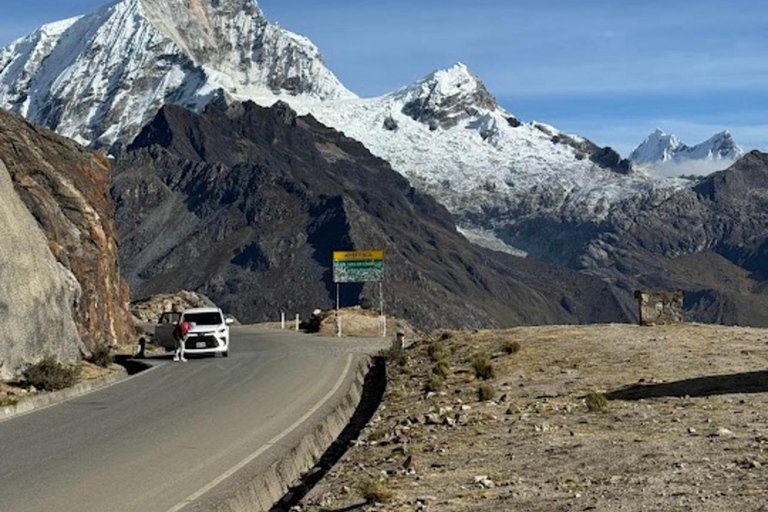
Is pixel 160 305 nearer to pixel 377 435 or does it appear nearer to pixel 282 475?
pixel 377 435

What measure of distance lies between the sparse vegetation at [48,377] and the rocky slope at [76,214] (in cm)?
903

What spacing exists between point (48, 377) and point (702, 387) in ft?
46.1

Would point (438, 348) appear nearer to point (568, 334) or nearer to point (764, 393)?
point (568, 334)

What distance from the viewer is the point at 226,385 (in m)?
28.9

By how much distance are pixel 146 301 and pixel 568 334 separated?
7397 cm

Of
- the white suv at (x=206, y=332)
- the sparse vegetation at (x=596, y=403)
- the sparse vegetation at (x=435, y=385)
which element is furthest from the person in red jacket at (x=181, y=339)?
the sparse vegetation at (x=596, y=403)

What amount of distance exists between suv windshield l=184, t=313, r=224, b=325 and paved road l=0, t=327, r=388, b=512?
21.7 ft

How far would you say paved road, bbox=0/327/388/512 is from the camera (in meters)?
14.1

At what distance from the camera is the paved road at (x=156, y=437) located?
14148 millimetres

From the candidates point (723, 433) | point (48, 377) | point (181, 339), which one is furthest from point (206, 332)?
point (723, 433)

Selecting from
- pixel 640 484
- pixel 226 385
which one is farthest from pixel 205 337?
pixel 640 484

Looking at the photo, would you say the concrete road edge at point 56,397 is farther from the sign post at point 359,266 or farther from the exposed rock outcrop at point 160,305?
the exposed rock outcrop at point 160,305

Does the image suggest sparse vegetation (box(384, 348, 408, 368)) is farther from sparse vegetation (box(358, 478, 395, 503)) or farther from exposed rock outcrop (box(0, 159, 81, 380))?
sparse vegetation (box(358, 478, 395, 503))

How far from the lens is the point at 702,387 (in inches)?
856
